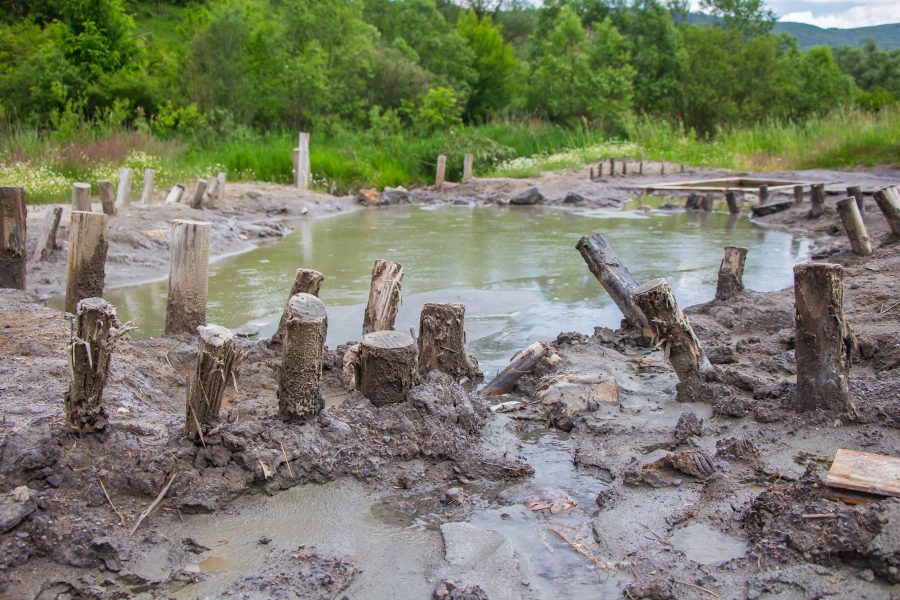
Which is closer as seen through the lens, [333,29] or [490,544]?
[490,544]

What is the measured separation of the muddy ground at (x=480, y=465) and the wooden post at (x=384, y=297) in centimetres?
52

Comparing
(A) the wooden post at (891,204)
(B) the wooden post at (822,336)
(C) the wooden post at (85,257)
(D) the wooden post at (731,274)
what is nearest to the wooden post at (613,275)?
(D) the wooden post at (731,274)

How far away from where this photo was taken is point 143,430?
388 cm

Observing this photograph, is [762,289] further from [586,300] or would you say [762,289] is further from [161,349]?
[161,349]

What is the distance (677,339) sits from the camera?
5004 mm

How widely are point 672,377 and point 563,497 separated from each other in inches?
78.4

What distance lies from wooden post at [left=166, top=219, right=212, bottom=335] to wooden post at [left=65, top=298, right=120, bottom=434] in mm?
2400

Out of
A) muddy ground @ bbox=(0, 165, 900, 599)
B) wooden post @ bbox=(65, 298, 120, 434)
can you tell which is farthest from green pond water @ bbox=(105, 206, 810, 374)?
wooden post @ bbox=(65, 298, 120, 434)

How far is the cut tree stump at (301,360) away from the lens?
4012mm

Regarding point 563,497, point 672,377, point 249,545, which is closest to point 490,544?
point 563,497

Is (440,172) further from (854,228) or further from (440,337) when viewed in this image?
(440,337)

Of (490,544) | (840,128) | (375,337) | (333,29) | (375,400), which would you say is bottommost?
(490,544)

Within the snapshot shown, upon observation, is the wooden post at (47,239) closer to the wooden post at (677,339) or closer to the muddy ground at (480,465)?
the muddy ground at (480,465)

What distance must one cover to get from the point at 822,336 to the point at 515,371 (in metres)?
1.96
